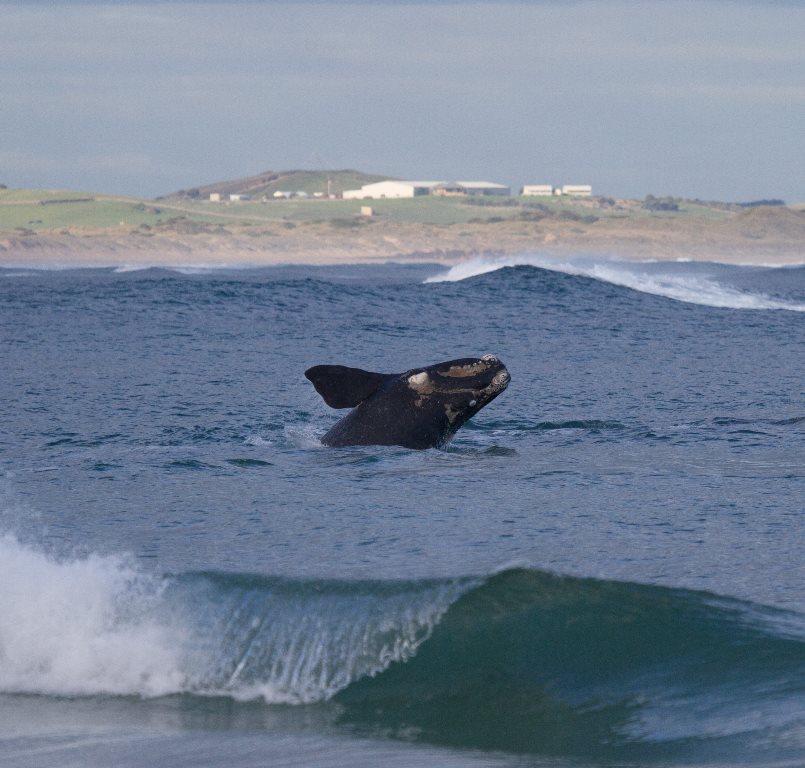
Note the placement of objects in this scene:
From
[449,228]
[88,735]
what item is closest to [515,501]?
[88,735]

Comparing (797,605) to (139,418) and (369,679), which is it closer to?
(369,679)

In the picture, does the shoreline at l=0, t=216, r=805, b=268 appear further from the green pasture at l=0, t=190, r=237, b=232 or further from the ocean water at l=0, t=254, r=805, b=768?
the ocean water at l=0, t=254, r=805, b=768

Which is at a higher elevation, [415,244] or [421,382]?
[421,382]

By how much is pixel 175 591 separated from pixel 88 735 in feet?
5.71

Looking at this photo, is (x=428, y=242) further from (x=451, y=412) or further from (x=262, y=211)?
(x=451, y=412)

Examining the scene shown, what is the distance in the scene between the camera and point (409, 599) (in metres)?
9.00

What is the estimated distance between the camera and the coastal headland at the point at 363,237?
12506 centimetres

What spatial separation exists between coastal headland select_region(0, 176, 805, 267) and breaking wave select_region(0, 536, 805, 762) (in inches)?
4339

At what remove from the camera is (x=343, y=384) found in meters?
13.7

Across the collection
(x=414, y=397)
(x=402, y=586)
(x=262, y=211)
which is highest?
(x=262, y=211)

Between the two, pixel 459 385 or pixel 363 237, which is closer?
pixel 459 385

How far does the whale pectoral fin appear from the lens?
13.5 m

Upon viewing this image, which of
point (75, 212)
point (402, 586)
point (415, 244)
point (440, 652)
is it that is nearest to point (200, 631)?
point (402, 586)

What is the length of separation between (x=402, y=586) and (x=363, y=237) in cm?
12961
